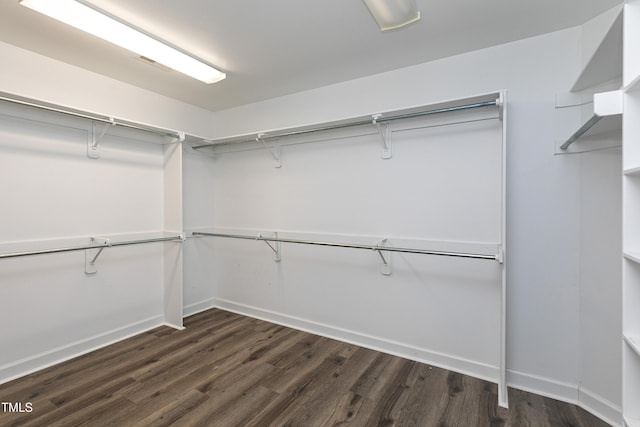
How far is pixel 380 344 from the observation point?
268 cm

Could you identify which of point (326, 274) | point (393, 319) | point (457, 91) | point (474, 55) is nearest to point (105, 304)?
point (326, 274)

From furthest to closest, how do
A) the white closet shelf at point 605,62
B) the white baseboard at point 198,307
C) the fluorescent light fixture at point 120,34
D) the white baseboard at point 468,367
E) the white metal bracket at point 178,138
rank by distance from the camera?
the white baseboard at point 198,307 → the white metal bracket at point 178,138 → the white baseboard at point 468,367 → the fluorescent light fixture at point 120,34 → the white closet shelf at point 605,62

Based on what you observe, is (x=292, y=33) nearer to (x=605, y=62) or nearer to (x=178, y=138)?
(x=178, y=138)

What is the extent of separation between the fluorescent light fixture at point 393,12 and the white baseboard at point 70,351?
341 cm

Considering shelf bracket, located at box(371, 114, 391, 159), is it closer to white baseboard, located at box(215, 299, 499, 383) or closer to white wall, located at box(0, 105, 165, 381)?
white baseboard, located at box(215, 299, 499, 383)

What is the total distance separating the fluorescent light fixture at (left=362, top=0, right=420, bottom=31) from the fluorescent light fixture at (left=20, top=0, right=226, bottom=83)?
1424 mm

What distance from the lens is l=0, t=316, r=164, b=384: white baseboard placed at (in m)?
2.23

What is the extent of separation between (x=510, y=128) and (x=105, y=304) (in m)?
3.75

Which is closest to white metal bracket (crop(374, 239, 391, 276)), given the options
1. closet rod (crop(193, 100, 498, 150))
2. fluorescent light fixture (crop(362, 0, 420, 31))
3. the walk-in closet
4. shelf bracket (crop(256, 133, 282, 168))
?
the walk-in closet

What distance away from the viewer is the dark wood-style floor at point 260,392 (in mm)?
1828

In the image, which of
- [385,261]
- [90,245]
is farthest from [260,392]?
[90,245]

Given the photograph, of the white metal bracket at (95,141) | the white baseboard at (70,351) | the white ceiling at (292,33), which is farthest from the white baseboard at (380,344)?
the white ceiling at (292,33)

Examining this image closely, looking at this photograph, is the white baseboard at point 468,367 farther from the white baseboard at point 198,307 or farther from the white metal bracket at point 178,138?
the white metal bracket at point 178,138

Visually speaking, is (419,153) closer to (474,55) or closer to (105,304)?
(474,55)
